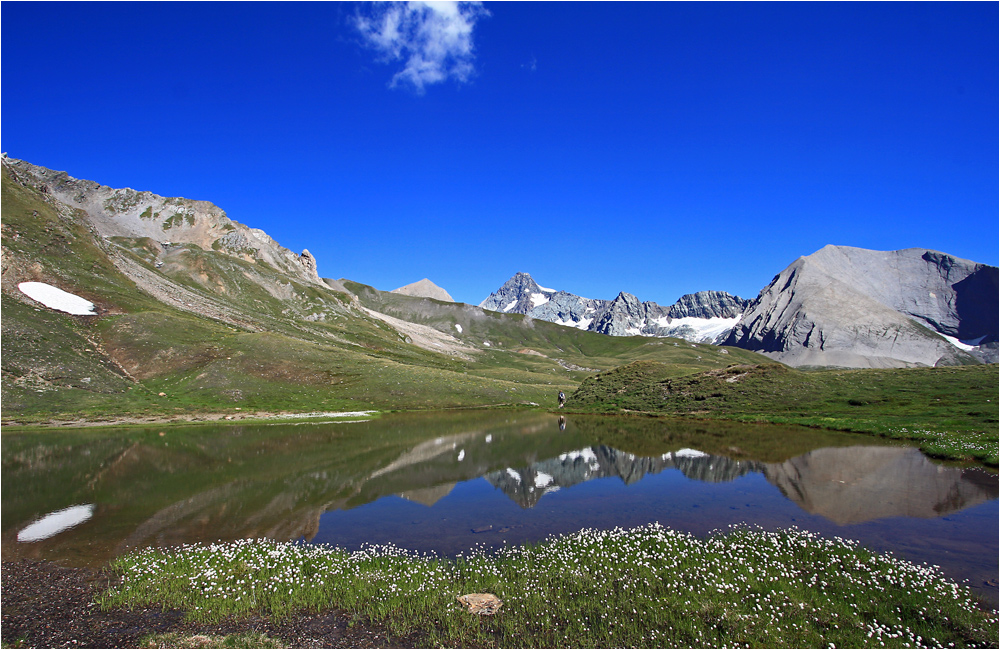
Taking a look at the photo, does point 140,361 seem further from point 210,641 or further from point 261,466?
point 210,641

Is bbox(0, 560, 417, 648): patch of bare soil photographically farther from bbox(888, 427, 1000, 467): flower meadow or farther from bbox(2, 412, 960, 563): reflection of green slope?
bbox(888, 427, 1000, 467): flower meadow

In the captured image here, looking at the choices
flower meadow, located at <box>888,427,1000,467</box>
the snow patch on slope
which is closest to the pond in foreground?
flower meadow, located at <box>888,427,1000,467</box>

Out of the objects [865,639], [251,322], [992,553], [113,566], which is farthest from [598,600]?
[251,322]

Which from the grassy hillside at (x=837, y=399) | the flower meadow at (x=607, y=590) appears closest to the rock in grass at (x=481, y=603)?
the flower meadow at (x=607, y=590)

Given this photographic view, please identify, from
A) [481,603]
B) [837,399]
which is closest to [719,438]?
[837,399]

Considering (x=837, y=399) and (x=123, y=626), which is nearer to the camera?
(x=123, y=626)

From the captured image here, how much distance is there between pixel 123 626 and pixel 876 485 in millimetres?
34137

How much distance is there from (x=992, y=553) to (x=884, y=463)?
17.6m

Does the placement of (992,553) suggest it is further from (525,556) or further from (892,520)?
(525,556)

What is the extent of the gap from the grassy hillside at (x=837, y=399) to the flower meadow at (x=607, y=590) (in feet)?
93.5

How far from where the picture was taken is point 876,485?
2645 centimetres

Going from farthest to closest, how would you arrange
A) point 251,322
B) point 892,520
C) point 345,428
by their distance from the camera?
point 251,322 → point 345,428 → point 892,520

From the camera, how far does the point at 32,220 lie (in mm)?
122750

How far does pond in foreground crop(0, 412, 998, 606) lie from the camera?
1974 cm
